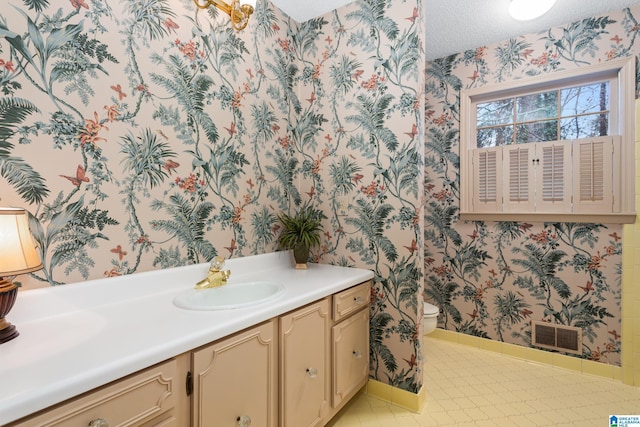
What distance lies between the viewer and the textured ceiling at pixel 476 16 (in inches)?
80.1

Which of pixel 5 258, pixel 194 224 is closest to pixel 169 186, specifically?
pixel 194 224

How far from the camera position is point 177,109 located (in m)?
1.47

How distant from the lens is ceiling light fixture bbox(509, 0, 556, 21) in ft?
6.15

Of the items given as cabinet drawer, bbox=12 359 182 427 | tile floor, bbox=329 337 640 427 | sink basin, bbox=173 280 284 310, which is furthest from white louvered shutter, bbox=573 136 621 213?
cabinet drawer, bbox=12 359 182 427

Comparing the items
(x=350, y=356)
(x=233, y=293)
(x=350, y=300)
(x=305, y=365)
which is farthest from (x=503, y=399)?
(x=233, y=293)

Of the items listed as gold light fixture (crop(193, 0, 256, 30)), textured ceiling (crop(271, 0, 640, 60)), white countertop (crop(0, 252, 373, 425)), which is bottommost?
white countertop (crop(0, 252, 373, 425))

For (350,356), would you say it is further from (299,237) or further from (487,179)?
(487,179)

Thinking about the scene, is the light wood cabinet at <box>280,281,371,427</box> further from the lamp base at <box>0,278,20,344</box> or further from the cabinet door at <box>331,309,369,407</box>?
the lamp base at <box>0,278,20,344</box>

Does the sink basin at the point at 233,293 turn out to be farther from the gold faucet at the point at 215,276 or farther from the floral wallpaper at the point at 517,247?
the floral wallpaper at the point at 517,247

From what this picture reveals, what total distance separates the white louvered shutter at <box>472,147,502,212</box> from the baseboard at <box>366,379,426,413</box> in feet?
4.95

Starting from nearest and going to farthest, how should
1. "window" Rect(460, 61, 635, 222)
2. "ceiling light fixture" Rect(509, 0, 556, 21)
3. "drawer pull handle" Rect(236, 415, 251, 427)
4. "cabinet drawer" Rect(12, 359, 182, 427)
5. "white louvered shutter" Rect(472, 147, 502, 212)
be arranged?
"cabinet drawer" Rect(12, 359, 182, 427) < "drawer pull handle" Rect(236, 415, 251, 427) < "ceiling light fixture" Rect(509, 0, 556, 21) < "window" Rect(460, 61, 635, 222) < "white louvered shutter" Rect(472, 147, 502, 212)

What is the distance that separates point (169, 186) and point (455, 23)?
2246 millimetres

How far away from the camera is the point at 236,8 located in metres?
1.64

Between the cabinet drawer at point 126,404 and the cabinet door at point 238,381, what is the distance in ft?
Result: 0.28
